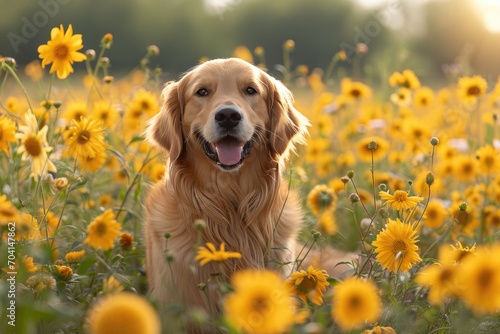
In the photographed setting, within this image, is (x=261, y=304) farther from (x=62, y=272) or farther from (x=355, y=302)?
(x=62, y=272)

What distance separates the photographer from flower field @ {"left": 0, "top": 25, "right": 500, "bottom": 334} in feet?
4.59

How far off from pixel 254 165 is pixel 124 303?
2.06m

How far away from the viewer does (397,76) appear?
4.12 meters

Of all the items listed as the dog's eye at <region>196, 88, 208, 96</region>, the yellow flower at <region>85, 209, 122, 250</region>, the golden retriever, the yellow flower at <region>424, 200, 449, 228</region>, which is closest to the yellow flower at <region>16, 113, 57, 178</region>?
the yellow flower at <region>85, 209, 122, 250</region>

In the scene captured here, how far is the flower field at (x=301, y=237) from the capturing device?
1398mm

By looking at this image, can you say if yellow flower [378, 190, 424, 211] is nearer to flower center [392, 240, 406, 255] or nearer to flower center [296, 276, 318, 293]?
flower center [392, 240, 406, 255]

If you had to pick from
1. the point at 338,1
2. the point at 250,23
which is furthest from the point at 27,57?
the point at 338,1

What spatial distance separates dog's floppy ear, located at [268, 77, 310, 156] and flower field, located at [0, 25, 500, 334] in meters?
0.17

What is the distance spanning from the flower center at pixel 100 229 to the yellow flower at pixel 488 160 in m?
2.21

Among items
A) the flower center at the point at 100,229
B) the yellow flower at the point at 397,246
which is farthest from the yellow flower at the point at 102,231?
the yellow flower at the point at 397,246

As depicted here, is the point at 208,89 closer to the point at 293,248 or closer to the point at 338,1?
the point at 293,248

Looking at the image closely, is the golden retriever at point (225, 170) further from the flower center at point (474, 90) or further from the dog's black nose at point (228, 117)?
the flower center at point (474, 90)

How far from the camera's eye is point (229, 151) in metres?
3.09

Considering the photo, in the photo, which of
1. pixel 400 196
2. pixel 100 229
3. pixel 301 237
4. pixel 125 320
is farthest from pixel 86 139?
pixel 301 237
